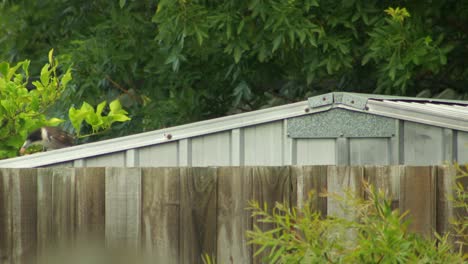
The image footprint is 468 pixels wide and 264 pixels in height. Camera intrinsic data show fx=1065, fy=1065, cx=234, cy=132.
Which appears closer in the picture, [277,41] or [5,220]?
[5,220]

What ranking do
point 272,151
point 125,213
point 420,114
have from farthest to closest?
1. point 272,151
2. point 420,114
3. point 125,213

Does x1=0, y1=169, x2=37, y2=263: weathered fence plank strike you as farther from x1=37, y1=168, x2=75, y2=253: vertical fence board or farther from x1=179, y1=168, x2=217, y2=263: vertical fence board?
x1=179, y1=168, x2=217, y2=263: vertical fence board

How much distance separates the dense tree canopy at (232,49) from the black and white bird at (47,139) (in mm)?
2242

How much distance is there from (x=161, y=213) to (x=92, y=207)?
395 millimetres

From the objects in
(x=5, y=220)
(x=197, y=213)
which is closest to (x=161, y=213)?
(x=197, y=213)

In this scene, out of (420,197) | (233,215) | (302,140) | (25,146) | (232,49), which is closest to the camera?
(420,197)

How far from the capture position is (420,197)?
562 centimetres

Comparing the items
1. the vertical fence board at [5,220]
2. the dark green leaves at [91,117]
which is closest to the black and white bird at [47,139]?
the dark green leaves at [91,117]

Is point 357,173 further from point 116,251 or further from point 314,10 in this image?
point 314,10

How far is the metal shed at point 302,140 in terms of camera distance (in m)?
6.51

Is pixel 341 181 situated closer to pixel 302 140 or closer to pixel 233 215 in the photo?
pixel 233 215

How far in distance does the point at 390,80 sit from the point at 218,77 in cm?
291

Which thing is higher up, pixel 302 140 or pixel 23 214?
pixel 302 140

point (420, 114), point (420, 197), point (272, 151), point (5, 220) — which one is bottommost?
point (5, 220)
